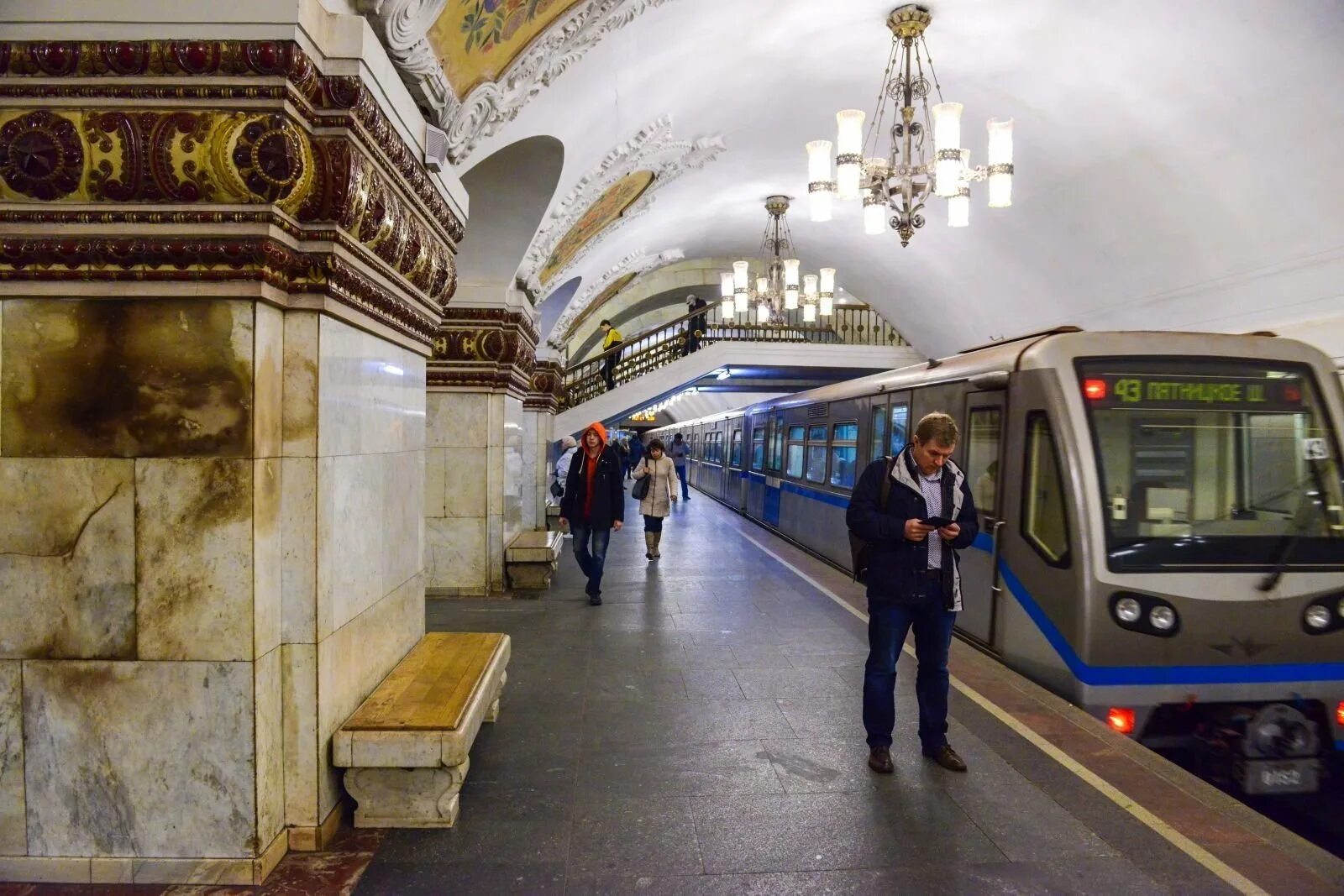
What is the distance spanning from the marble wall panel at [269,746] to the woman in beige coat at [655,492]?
300 inches

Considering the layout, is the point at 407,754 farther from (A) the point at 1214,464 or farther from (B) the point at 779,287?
(B) the point at 779,287

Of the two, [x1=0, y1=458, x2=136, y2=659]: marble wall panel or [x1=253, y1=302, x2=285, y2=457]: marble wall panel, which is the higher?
[x1=253, y1=302, x2=285, y2=457]: marble wall panel

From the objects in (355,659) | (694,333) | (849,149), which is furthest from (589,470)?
(694,333)

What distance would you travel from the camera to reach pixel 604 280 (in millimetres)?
16609

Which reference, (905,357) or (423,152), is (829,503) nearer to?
A: (423,152)

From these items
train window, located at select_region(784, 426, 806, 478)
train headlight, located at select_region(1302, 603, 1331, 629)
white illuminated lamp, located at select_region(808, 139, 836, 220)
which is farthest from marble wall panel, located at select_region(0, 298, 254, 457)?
train window, located at select_region(784, 426, 806, 478)

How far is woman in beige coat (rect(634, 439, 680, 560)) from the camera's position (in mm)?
10781

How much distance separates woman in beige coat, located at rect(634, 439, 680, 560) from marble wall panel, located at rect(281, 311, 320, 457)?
766 centimetres

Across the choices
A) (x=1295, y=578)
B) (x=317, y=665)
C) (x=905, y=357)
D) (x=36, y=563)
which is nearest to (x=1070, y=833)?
(x=1295, y=578)

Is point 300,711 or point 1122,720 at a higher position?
point 300,711

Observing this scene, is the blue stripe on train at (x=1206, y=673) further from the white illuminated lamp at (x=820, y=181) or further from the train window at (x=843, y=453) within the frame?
the white illuminated lamp at (x=820, y=181)

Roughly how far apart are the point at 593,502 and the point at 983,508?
3596 mm

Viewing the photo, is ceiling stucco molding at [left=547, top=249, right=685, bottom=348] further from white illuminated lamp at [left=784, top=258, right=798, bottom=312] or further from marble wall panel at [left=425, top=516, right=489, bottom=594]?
marble wall panel at [left=425, top=516, right=489, bottom=594]

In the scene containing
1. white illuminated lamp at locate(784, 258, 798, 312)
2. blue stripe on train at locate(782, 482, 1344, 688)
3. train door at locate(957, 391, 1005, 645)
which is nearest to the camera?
blue stripe on train at locate(782, 482, 1344, 688)
